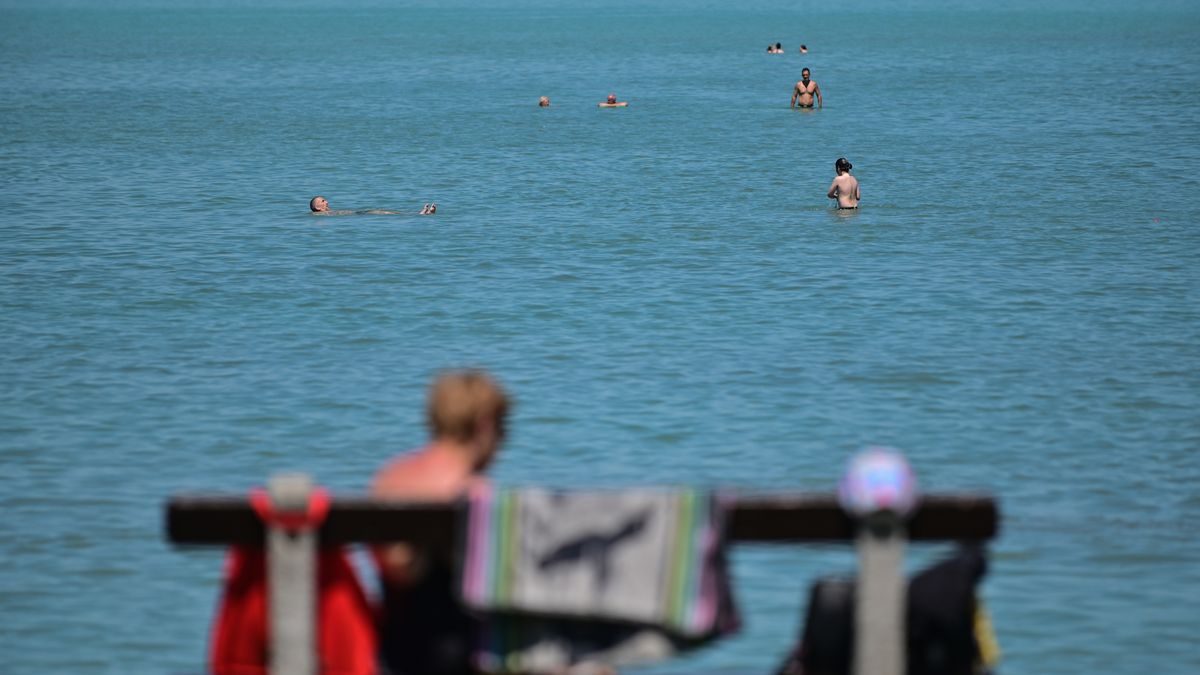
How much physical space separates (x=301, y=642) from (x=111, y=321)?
655 inches

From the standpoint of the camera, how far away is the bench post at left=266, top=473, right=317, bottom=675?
4.87 meters

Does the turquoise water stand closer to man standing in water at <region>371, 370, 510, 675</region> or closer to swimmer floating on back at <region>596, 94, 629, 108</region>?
swimmer floating on back at <region>596, 94, 629, 108</region>

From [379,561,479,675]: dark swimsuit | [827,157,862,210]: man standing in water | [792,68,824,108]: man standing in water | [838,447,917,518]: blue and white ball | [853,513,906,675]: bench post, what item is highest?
[838,447,917,518]: blue and white ball

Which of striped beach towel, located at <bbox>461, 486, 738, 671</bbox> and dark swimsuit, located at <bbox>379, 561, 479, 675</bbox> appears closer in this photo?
striped beach towel, located at <bbox>461, 486, 738, 671</bbox>

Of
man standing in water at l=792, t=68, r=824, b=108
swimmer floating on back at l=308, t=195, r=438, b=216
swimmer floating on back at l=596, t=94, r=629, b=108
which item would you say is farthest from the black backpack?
swimmer floating on back at l=596, t=94, r=629, b=108

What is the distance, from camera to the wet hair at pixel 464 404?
16.5 feet

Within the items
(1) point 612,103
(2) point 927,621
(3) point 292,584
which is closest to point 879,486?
(2) point 927,621

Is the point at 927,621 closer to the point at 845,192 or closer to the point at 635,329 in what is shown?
the point at 635,329

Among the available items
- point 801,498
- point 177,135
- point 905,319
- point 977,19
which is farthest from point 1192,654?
point 977,19

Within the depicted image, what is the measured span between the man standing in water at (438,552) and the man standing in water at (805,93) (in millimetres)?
49053

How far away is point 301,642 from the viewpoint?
16.5 ft

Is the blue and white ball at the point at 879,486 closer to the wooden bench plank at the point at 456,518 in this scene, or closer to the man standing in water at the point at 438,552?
the wooden bench plank at the point at 456,518

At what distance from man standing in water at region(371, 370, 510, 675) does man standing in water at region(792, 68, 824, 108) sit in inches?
1931

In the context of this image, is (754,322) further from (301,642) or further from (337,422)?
(301,642)
